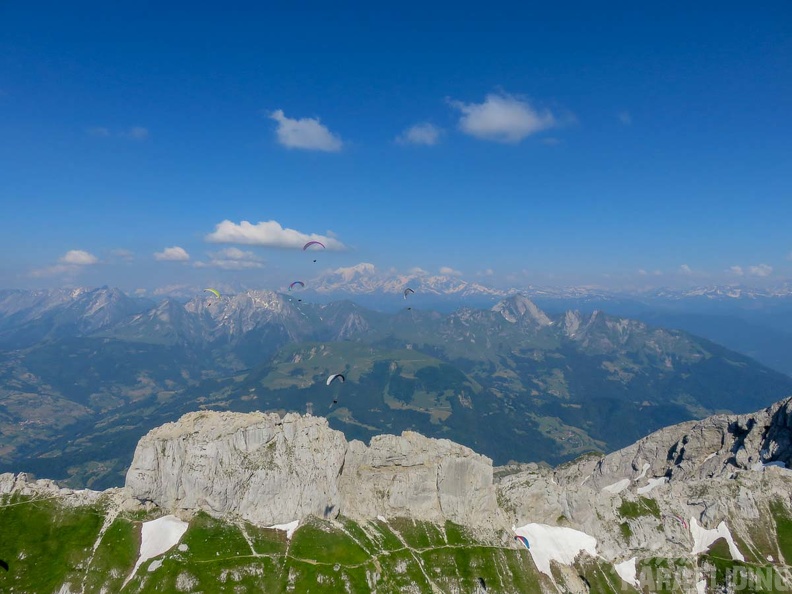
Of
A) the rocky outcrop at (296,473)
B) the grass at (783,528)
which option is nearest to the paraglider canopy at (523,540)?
the rocky outcrop at (296,473)

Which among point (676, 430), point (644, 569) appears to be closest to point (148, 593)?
point (644, 569)

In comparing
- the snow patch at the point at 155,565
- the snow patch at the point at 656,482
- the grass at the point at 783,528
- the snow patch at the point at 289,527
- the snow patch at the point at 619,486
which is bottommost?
the snow patch at the point at 619,486

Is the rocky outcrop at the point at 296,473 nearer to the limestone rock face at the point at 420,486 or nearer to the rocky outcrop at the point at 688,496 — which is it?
the limestone rock face at the point at 420,486

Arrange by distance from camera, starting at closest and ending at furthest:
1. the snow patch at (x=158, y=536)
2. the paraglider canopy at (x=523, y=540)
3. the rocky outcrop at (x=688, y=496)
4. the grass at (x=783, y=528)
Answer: the snow patch at (x=158, y=536)
the grass at (x=783, y=528)
the paraglider canopy at (x=523, y=540)
the rocky outcrop at (x=688, y=496)

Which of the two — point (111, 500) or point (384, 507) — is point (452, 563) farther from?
point (111, 500)

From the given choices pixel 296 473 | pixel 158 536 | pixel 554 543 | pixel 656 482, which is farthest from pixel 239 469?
pixel 656 482

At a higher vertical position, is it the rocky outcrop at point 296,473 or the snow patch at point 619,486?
the rocky outcrop at point 296,473

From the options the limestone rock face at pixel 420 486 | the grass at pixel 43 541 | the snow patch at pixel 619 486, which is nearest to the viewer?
the grass at pixel 43 541
